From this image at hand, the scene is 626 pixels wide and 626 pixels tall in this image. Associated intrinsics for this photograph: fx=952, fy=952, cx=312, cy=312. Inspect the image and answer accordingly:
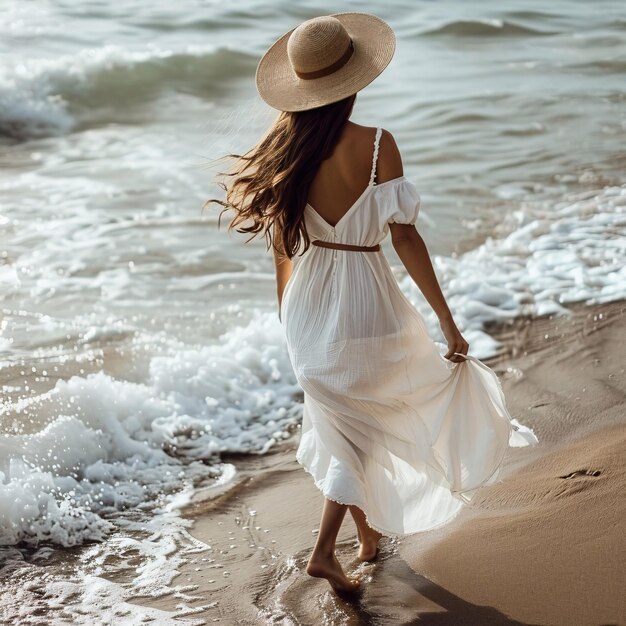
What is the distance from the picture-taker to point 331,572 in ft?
10.1

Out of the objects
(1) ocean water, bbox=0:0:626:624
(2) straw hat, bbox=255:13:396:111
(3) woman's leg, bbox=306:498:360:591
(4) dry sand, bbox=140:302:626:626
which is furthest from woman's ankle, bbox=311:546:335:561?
(2) straw hat, bbox=255:13:396:111

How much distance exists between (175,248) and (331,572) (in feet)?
15.0

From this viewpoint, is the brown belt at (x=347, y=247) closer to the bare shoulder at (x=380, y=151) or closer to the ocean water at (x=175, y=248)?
the bare shoulder at (x=380, y=151)

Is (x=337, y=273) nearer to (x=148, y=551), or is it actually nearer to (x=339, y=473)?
(x=339, y=473)

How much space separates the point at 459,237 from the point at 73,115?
671cm

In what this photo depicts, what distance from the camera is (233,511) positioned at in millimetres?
4012

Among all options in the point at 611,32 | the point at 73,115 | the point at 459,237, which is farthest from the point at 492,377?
the point at 611,32

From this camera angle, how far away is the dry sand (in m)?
2.93

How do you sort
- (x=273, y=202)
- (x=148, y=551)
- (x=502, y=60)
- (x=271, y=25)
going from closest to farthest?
(x=273, y=202)
(x=148, y=551)
(x=502, y=60)
(x=271, y=25)

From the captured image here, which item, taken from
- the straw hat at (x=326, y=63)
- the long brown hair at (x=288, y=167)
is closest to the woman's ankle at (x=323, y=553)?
the long brown hair at (x=288, y=167)

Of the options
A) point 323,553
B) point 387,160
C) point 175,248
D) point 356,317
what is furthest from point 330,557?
point 175,248

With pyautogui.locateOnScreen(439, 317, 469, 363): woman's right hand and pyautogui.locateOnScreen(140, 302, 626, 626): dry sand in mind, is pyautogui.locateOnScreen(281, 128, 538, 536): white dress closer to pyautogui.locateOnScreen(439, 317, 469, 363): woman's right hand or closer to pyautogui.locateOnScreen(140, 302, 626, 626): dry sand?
pyautogui.locateOnScreen(439, 317, 469, 363): woman's right hand

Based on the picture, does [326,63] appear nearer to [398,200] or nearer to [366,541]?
[398,200]

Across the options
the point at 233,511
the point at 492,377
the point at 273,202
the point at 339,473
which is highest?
the point at 273,202
